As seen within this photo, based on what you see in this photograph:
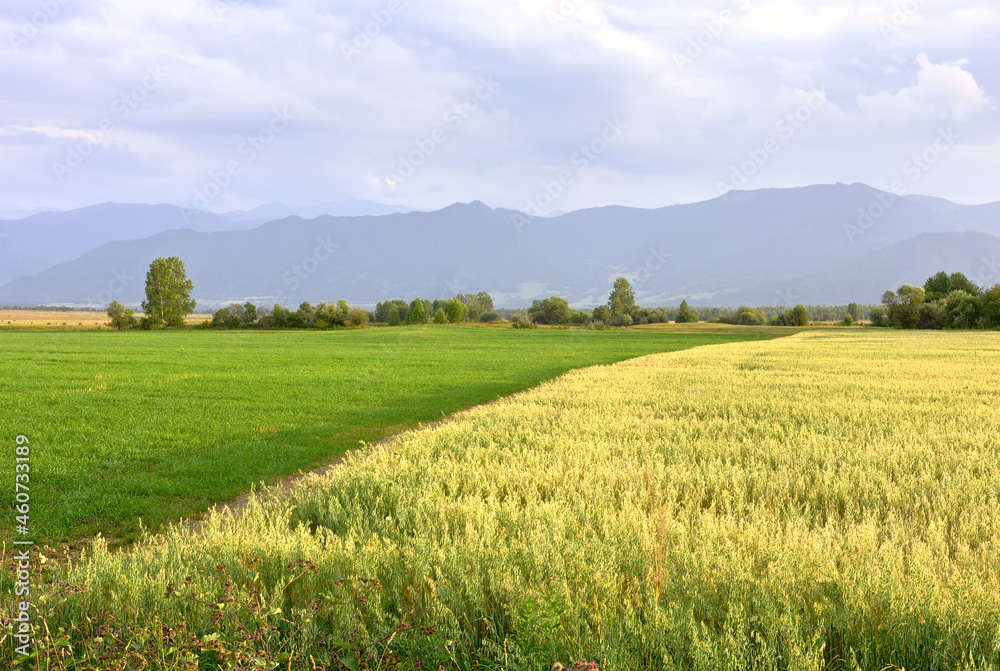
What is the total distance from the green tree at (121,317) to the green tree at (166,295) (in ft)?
10.4

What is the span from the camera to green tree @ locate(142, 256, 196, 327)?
12156 centimetres

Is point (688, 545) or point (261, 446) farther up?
point (688, 545)

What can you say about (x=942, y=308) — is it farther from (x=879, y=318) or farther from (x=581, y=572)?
(x=581, y=572)

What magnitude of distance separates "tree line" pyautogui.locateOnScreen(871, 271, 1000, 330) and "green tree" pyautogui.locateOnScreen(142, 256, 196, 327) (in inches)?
5893

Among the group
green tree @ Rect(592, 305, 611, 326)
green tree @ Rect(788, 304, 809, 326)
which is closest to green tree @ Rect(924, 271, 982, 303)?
green tree @ Rect(788, 304, 809, 326)

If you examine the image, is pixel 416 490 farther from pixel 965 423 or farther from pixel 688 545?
pixel 965 423

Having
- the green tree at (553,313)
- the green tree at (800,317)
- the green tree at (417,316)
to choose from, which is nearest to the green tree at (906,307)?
the green tree at (800,317)

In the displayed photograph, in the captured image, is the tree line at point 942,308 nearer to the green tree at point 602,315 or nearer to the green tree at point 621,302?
the green tree at point 621,302

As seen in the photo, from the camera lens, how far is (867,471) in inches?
258

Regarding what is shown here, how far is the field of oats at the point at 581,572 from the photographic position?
118 inches

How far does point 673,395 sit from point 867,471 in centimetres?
727

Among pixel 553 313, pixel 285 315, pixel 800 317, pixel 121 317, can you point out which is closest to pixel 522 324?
pixel 553 313

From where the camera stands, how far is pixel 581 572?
150 inches

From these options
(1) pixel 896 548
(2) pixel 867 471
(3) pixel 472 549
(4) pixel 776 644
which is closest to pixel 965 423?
(2) pixel 867 471
